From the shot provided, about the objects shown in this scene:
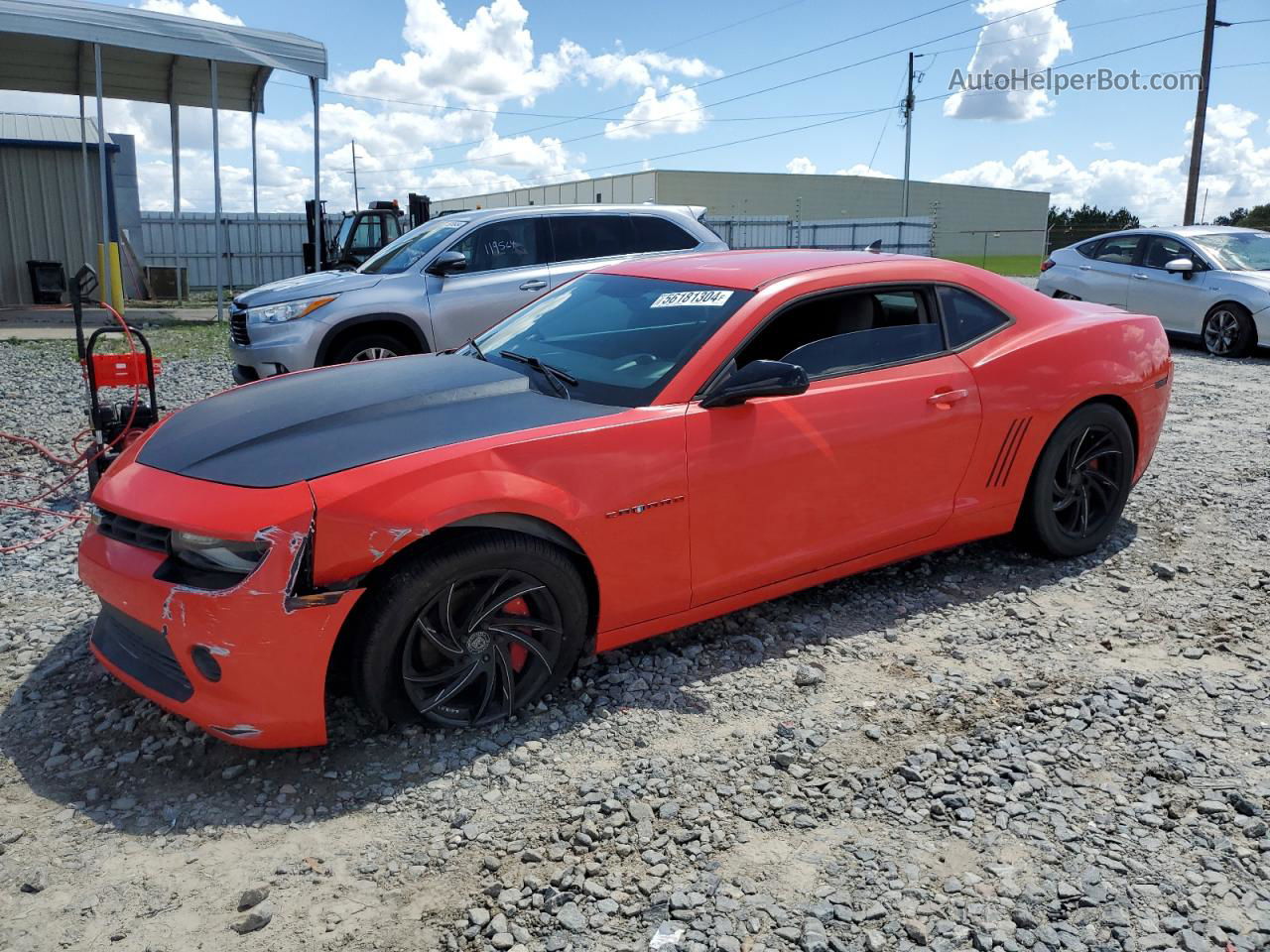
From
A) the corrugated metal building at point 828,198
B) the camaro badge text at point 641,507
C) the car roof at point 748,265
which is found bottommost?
the camaro badge text at point 641,507

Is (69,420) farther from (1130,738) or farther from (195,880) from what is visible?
(1130,738)

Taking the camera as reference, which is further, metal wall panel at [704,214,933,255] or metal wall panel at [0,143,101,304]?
metal wall panel at [704,214,933,255]

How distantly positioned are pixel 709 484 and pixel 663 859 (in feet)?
4.23

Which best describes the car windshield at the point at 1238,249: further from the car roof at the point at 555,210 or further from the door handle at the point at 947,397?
the door handle at the point at 947,397

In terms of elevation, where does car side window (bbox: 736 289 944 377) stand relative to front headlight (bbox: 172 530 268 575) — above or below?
above

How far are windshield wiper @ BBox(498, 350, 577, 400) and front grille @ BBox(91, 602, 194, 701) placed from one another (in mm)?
1521

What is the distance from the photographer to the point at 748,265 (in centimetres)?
420

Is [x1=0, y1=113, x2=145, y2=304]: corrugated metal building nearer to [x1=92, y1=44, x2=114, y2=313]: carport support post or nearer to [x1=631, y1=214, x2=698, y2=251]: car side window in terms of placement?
[x1=92, y1=44, x2=114, y2=313]: carport support post

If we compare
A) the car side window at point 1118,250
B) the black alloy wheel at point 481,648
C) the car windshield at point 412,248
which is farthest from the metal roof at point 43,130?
the black alloy wheel at point 481,648

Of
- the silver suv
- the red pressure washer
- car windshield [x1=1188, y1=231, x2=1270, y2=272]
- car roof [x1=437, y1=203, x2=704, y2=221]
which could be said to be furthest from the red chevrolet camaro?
car windshield [x1=1188, y1=231, x2=1270, y2=272]

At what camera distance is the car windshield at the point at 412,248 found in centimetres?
891

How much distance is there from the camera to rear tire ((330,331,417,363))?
838 centimetres

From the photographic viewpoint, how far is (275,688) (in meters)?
2.87

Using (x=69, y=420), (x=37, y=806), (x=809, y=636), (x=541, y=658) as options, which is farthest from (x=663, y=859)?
(x=69, y=420)
